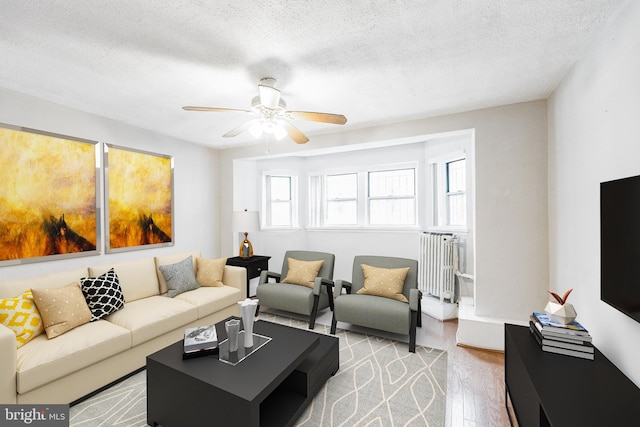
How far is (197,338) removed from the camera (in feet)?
6.66

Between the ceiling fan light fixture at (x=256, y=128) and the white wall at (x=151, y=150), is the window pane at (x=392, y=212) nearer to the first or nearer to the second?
the white wall at (x=151, y=150)

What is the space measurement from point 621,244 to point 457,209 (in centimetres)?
255

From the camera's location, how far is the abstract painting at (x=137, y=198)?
3.22m

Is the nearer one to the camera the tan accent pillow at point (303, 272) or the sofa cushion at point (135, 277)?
the sofa cushion at point (135, 277)

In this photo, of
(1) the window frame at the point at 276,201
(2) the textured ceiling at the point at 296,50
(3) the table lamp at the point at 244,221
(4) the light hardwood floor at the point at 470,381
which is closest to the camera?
(2) the textured ceiling at the point at 296,50

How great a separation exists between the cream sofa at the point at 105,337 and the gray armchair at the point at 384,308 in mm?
1366

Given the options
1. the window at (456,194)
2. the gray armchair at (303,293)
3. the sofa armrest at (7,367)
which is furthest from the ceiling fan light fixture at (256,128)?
the window at (456,194)

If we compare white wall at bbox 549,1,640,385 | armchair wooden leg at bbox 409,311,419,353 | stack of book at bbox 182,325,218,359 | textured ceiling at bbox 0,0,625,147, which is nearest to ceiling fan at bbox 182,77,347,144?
textured ceiling at bbox 0,0,625,147

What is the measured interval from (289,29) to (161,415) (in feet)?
8.23

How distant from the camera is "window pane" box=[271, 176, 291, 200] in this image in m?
5.24

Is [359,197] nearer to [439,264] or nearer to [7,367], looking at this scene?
[439,264]

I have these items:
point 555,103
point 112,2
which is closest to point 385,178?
point 555,103

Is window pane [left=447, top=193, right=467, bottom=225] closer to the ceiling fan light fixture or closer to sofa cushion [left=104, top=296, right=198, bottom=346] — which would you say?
the ceiling fan light fixture

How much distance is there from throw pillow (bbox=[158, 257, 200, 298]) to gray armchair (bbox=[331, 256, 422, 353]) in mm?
1755
